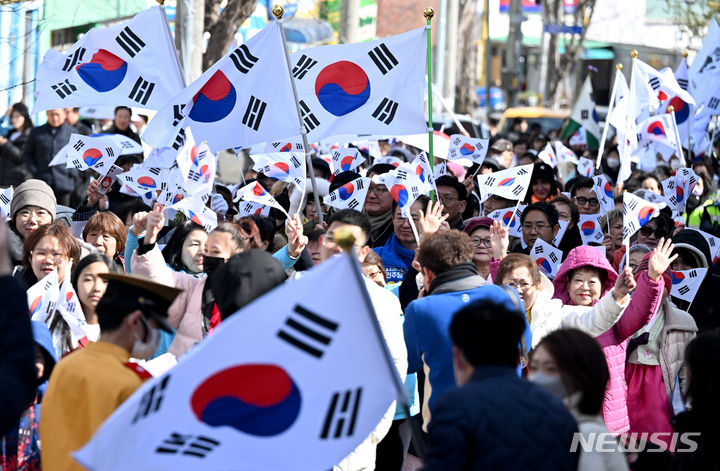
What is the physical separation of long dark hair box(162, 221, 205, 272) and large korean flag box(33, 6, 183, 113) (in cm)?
143

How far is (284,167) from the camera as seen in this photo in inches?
395

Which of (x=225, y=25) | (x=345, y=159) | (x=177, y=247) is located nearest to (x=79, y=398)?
(x=177, y=247)

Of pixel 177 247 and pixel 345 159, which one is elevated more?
pixel 177 247

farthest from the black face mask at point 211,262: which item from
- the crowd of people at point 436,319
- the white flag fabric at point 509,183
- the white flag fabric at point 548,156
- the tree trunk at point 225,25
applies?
the tree trunk at point 225,25

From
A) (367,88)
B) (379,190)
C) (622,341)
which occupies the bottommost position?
(622,341)

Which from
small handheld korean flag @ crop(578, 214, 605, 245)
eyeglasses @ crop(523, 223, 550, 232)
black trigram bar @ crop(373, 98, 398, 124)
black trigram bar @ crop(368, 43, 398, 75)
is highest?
black trigram bar @ crop(368, 43, 398, 75)

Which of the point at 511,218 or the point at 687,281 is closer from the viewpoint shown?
the point at 687,281

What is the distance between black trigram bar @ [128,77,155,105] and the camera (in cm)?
880

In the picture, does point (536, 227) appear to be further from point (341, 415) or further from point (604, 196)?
point (341, 415)

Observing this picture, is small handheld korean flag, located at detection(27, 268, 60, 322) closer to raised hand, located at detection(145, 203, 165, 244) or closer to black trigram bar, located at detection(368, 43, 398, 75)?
raised hand, located at detection(145, 203, 165, 244)

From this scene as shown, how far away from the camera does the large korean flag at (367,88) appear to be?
8.48m

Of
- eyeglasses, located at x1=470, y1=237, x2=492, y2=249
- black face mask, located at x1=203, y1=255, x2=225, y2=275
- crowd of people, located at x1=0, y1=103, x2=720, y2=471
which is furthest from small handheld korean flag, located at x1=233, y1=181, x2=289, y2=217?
black face mask, located at x1=203, y1=255, x2=225, y2=275

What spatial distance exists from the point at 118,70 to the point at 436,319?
4.31 metres

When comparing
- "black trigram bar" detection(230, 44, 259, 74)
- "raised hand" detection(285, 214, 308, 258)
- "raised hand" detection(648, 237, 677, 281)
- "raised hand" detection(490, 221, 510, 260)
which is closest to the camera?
"raised hand" detection(648, 237, 677, 281)
